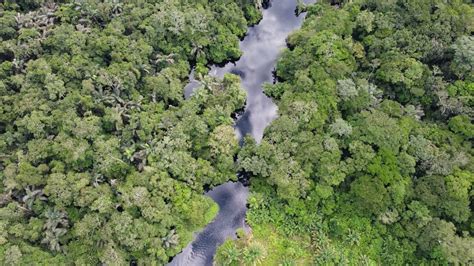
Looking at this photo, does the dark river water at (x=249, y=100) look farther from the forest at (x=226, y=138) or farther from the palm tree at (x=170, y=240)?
the palm tree at (x=170, y=240)

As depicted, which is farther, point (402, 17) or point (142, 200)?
point (402, 17)

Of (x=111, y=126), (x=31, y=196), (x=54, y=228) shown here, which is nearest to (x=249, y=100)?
(x=111, y=126)

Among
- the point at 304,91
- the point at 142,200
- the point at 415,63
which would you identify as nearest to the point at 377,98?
the point at 415,63

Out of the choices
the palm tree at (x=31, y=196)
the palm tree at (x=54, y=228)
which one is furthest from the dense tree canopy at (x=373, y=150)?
the palm tree at (x=31, y=196)

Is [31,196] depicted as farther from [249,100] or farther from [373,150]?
[373,150]

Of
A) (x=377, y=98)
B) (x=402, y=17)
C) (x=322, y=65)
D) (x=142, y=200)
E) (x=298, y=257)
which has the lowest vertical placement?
(x=298, y=257)

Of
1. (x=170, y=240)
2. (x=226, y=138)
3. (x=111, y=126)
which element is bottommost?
(x=170, y=240)

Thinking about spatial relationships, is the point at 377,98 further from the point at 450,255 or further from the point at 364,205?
the point at 450,255
